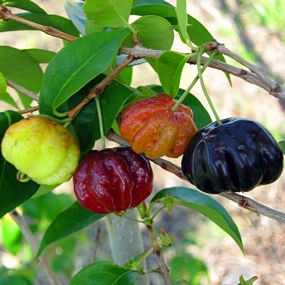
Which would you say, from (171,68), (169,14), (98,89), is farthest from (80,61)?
(169,14)

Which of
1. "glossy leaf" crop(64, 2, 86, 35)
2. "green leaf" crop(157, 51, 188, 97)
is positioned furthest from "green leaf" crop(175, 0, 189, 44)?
"glossy leaf" crop(64, 2, 86, 35)

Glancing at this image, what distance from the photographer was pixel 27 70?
118 centimetres

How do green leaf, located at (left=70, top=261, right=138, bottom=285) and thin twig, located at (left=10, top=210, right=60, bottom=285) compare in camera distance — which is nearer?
green leaf, located at (left=70, top=261, right=138, bottom=285)

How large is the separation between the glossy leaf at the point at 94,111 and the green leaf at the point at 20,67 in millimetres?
285

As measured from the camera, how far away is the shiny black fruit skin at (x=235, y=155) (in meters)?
0.72

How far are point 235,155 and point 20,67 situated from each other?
67cm

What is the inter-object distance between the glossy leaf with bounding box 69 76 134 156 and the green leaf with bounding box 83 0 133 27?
12cm

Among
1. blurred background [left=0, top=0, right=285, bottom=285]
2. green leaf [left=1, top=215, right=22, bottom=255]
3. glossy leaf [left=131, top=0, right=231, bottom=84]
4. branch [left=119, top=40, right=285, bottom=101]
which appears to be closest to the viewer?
branch [left=119, top=40, right=285, bottom=101]

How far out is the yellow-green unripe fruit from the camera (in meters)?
0.80

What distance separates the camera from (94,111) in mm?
896

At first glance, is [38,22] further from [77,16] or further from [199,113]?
[199,113]

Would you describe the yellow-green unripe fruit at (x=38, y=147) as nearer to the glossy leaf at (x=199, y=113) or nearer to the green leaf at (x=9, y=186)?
the green leaf at (x=9, y=186)

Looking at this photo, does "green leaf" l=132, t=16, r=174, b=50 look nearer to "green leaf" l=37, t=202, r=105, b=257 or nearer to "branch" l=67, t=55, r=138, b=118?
"branch" l=67, t=55, r=138, b=118

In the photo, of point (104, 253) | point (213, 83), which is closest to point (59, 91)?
point (104, 253)
